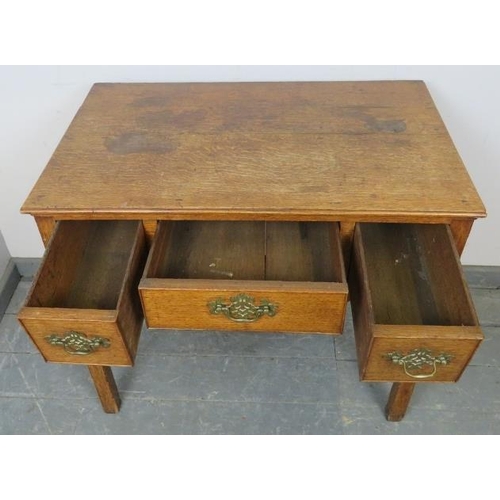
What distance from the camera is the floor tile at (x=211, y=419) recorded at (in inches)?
48.9

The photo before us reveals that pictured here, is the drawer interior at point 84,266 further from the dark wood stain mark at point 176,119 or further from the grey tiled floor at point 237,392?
the grey tiled floor at point 237,392

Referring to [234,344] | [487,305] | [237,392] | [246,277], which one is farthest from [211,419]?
[487,305]

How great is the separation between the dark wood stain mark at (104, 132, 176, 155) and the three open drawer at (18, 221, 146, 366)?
6.8 inches

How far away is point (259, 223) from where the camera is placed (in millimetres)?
1121

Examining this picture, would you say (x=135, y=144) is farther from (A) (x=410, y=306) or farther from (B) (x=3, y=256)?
(B) (x=3, y=256)

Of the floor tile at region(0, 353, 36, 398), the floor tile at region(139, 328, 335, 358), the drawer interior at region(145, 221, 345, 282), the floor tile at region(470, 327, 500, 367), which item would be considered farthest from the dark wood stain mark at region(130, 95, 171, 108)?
the floor tile at region(470, 327, 500, 367)

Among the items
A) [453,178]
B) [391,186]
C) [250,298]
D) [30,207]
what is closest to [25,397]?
[30,207]

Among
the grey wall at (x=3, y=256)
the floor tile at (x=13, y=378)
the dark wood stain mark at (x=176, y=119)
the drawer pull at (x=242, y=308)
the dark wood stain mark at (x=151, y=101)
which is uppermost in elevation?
the dark wood stain mark at (x=151, y=101)

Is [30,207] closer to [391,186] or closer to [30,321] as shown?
[30,321]

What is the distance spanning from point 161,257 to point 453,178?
61 cm

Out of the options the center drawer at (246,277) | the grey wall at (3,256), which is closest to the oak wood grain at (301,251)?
the center drawer at (246,277)

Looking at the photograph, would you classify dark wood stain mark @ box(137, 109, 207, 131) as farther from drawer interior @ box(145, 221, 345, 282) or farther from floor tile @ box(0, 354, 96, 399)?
floor tile @ box(0, 354, 96, 399)
